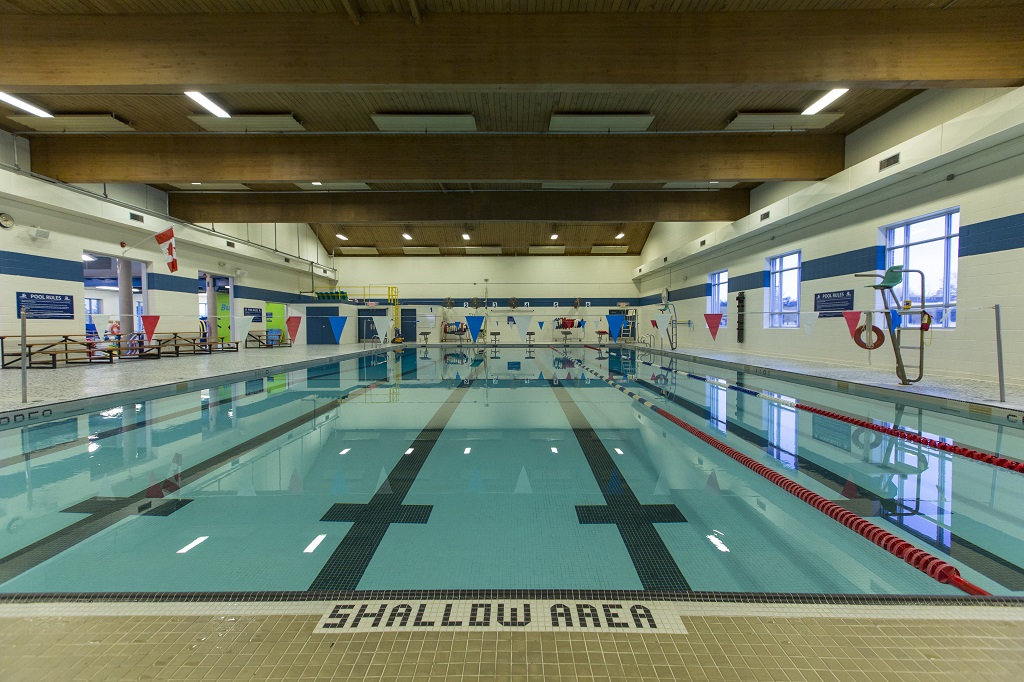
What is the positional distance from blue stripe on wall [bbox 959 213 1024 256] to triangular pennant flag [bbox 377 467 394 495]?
27.7 feet

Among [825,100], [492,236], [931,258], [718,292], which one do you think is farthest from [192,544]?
[492,236]

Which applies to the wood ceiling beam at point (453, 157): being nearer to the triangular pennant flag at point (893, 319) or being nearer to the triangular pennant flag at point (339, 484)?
the triangular pennant flag at point (893, 319)

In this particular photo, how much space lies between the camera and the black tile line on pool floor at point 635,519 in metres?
1.88

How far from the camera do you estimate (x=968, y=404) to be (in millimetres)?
5047

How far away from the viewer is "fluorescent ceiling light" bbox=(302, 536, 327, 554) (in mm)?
2113

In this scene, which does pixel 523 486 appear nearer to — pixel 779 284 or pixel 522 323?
pixel 779 284

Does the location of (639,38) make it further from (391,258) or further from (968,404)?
(391,258)

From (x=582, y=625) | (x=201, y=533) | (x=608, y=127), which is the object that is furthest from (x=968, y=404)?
(x=201, y=533)

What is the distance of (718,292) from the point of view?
15.7 metres

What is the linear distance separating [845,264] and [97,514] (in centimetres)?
1170

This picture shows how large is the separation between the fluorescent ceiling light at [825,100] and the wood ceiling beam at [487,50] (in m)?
1.30

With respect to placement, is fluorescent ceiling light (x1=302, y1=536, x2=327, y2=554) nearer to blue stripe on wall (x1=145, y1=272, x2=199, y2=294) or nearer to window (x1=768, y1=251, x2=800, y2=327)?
window (x1=768, y1=251, x2=800, y2=327)

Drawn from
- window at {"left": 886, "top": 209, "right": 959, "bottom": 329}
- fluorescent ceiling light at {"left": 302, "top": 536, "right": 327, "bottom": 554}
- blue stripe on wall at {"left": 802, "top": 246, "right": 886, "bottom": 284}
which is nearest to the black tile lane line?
fluorescent ceiling light at {"left": 302, "top": 536, "right": 327, "bottom": 554}

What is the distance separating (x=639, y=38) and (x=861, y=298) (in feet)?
22.3
